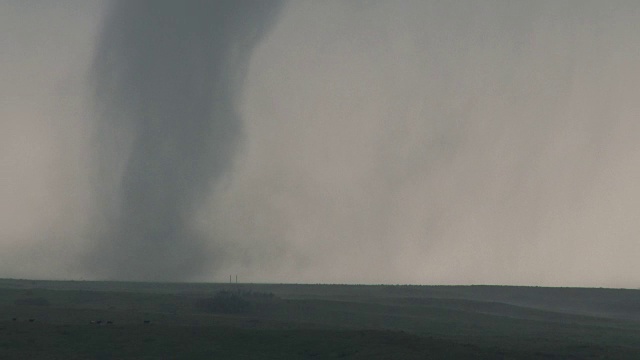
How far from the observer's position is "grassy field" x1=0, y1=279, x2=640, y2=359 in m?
59.6

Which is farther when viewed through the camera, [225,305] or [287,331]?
[225,305]

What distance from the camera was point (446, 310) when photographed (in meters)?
119

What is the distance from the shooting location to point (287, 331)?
70.3 m

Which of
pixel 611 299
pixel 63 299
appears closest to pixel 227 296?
pixel 63 299

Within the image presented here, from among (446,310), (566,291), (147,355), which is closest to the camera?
(147,355)

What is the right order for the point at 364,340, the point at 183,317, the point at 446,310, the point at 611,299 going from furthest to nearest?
the point at 611,299 → the point at 446,310 → the point at 183,317 → the point at 364,340

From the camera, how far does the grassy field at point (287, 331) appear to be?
59625 mm

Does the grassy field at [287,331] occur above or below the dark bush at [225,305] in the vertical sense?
below

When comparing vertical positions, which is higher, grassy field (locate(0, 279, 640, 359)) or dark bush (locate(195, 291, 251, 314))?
dark bush (locate(195, 291, 251, 314))

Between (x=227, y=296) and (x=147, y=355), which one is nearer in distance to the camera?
(x=147, y=355)

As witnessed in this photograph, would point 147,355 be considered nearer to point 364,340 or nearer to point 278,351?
point 278,351

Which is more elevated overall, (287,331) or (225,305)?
(225,305)

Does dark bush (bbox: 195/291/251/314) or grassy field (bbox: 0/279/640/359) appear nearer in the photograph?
grassy field (bbox: 0/279/640/359)

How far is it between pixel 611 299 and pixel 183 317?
4529 inches
